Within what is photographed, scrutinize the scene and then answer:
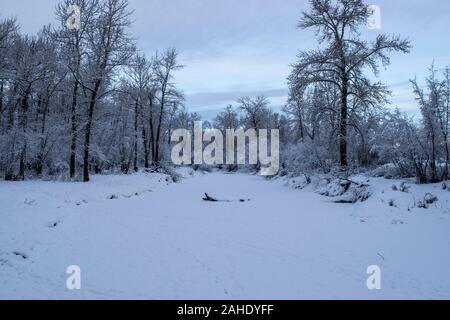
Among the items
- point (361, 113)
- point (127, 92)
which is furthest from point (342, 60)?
point (127, 92)

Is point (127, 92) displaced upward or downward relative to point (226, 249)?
upward

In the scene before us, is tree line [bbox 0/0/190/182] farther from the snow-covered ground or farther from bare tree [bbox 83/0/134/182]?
the snow-covered ground

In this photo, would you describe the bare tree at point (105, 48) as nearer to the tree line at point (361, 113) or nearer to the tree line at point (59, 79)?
the tree line at point (59, 79)

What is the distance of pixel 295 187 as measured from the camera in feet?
66.3

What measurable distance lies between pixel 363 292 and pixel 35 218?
319 inches

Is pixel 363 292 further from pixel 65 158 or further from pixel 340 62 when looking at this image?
pixel 65 158

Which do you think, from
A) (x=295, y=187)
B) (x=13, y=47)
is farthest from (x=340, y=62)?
(x=13, y=47)

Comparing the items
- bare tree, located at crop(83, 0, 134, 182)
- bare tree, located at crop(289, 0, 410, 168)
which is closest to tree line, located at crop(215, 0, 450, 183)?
bare tree, located at crop(289, 0, 410, 168)

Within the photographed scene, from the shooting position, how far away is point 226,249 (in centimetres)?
705

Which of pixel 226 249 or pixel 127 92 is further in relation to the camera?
pixel 127 92

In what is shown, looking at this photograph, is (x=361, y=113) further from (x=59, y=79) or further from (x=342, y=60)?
(x=59, y=79)

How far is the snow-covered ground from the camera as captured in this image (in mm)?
5027

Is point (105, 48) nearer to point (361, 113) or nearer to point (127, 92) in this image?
point (127, 92)
